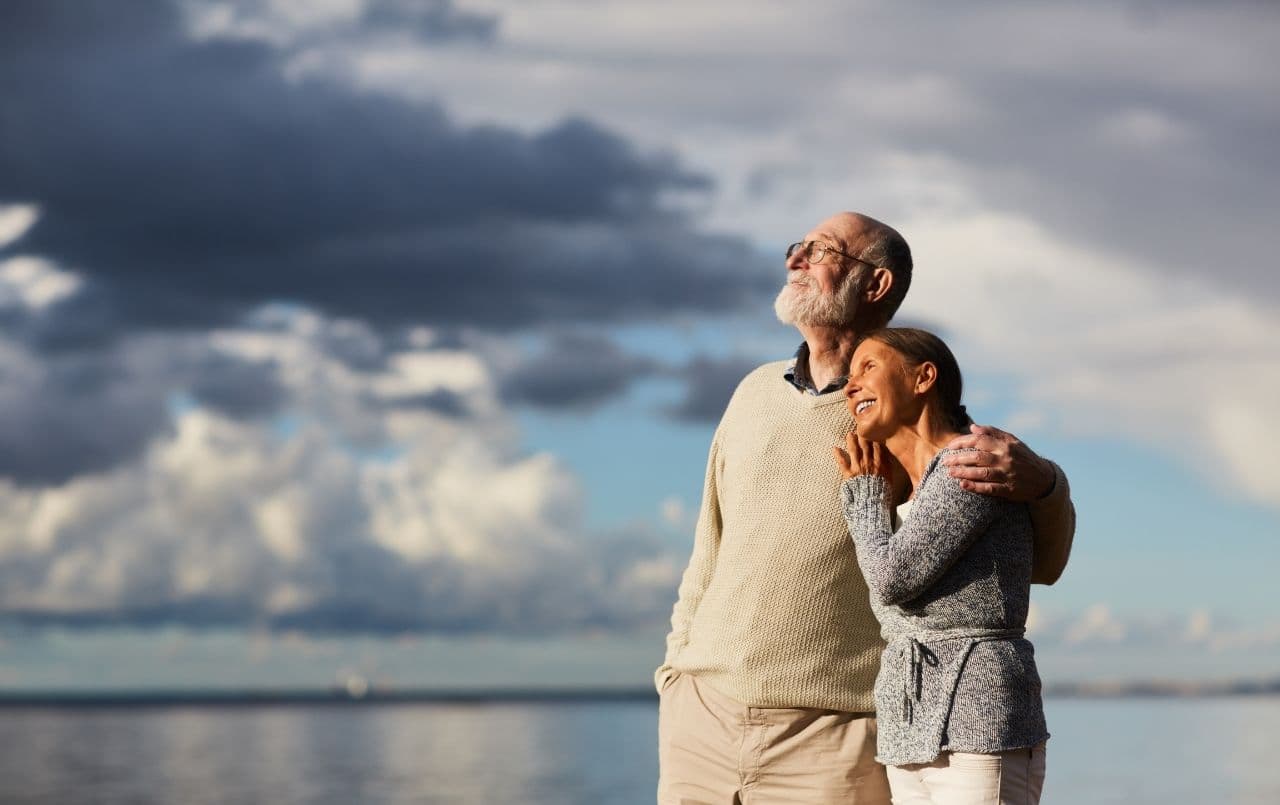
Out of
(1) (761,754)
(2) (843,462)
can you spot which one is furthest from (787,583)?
(2) (843,462)

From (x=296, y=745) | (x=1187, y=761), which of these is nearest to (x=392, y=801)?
(x=1187, y=761)

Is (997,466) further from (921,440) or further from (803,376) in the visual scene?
(803,376)

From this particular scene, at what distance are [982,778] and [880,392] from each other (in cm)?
75

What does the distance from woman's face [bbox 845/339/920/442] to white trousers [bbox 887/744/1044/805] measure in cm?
64

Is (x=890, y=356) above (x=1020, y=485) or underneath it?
above

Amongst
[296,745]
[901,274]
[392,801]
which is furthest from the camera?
[296,745]

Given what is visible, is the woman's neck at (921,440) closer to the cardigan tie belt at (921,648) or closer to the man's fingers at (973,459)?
the man's fingers at (973,459)

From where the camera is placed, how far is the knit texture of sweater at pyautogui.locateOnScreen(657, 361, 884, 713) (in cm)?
343

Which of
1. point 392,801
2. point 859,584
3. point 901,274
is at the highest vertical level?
point 901,274

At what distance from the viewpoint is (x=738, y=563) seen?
11.7ft

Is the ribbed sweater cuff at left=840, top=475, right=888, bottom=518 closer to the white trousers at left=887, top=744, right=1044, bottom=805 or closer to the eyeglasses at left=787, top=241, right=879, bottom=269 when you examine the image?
the white trousers at left=887, top=744, right=1044, bottom=805

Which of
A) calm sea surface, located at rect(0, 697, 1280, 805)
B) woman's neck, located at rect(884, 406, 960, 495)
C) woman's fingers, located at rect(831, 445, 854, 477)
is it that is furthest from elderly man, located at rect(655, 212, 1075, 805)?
calm sea surface, located at rect(0, 697, 1280, 805)

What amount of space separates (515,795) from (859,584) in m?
26.4

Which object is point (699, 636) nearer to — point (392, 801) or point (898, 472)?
point (898, 472)
